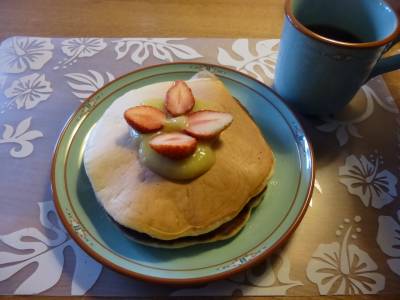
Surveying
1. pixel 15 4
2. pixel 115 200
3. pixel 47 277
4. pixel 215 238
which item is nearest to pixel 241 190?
pixel 215 238

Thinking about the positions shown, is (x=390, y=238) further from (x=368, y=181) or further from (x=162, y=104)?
(x=162, y=104)

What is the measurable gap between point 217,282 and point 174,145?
0.28m

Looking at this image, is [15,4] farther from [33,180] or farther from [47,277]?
[47,277]

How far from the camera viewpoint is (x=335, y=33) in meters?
0.96

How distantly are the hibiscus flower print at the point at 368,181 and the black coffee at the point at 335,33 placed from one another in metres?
0.31

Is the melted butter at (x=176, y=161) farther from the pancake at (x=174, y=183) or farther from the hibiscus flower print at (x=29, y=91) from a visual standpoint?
the hibiscus flower print at (x=29, y=91)

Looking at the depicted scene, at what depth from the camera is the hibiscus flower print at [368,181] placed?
0.86m

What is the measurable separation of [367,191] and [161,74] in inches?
23.9

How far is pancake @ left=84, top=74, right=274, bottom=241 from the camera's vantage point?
708 mm

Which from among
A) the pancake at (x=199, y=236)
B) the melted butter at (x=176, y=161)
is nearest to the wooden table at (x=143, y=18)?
the melted butter at (x=176, y=161)

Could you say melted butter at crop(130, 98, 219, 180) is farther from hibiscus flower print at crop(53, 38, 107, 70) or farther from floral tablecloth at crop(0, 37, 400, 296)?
hibiscus flower print at crop(53, 38, 107, 70)

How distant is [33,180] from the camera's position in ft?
2.85

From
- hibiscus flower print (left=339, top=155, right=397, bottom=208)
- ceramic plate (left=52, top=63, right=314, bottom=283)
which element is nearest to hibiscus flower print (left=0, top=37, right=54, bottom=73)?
ceramic plate (left=52, top=63, right=314, bottom=283)

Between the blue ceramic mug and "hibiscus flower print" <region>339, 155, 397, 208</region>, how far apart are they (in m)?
0.17
